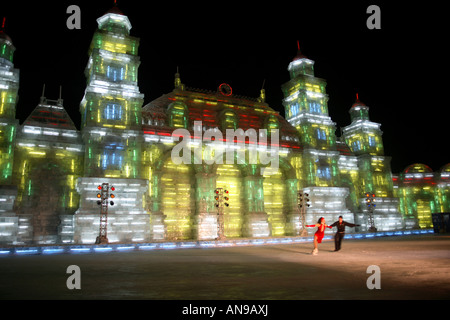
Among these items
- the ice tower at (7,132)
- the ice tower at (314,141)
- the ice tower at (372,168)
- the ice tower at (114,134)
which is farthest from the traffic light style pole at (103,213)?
the ice tower at (372,168)

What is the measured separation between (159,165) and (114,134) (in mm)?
5515

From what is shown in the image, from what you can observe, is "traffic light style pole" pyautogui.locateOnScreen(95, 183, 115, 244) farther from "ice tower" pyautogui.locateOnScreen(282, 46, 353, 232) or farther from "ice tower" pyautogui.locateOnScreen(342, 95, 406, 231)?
"ice tower" pyautogui.locateOnScreen(342, 95, 406, 231)

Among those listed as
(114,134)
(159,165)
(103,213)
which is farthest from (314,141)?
(103,213)

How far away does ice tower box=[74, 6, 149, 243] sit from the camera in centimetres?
2889

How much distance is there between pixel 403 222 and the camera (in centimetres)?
4638

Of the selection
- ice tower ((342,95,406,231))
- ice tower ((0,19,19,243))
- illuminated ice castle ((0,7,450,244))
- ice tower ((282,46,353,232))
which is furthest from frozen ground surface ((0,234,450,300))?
ice tower ((342,95,406,231))

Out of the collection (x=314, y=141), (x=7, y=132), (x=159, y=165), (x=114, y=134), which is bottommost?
(x=159, y=165)

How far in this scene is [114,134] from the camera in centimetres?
3117

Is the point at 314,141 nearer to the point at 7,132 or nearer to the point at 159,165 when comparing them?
the point at 159,165

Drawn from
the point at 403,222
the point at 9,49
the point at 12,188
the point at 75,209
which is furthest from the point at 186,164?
the point at 403,222

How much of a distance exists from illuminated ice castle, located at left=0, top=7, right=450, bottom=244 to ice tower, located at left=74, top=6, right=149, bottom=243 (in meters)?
0.10

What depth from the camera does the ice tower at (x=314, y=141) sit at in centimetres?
3934
